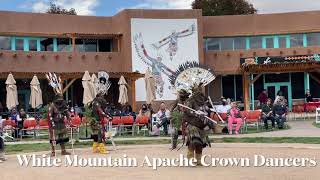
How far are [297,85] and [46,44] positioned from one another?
54.3ft

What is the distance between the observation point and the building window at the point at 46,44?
115ft

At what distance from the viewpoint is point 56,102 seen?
15.2 m

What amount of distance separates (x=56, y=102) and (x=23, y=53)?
19.2 metres

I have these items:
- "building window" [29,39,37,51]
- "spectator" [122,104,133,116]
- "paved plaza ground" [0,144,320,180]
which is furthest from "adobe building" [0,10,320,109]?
"paved plaza ground" [0,144,320,180]

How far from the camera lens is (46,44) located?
35.1 m

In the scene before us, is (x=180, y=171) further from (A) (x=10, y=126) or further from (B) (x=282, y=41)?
(B) (x=282, y=41)

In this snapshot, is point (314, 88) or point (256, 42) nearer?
point (314, 88)

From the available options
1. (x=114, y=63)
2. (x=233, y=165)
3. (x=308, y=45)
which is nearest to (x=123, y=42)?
(x=114, y=63)

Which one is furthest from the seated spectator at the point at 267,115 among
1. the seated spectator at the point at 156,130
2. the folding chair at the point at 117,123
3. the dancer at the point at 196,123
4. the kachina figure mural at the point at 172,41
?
the kachina figure mural at the point at 172,41

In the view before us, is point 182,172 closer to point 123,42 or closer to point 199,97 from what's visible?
point 199,97

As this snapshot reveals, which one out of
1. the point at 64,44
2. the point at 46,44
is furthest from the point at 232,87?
the point at 46,44

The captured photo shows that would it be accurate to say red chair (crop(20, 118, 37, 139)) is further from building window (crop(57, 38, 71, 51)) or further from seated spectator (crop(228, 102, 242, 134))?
building window (crop(57, 38, 71, 51))

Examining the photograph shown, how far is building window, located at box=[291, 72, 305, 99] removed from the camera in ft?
125

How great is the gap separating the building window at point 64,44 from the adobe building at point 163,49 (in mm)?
62
